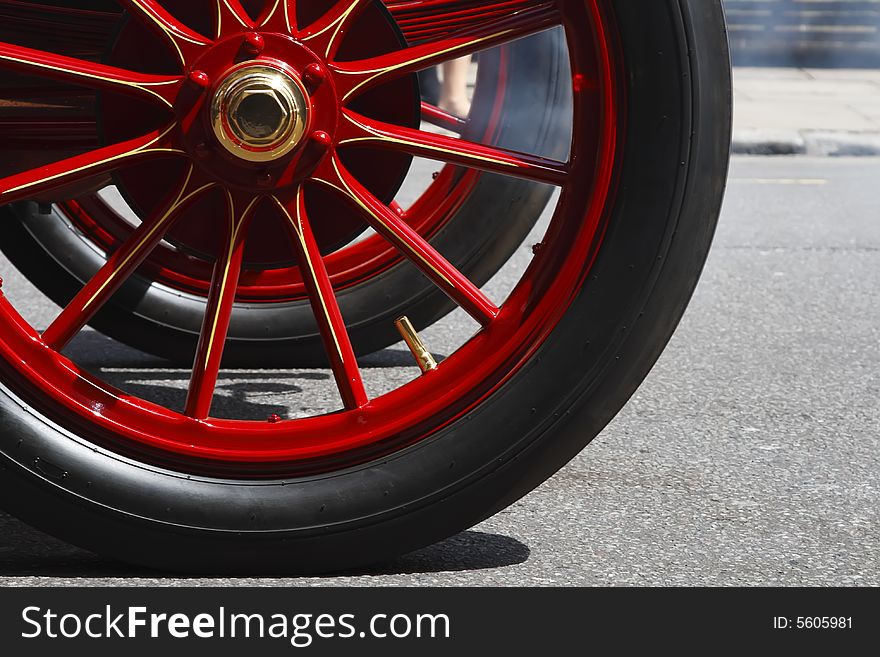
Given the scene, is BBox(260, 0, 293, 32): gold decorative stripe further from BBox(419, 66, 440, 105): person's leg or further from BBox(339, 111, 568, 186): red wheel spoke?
BBox(419, 66, 440, 105): person's leg

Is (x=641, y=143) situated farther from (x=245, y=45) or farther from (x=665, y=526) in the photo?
(x=665, y=526)

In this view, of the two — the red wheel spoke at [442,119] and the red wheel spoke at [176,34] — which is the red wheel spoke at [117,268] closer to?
the red wheel spoke at [176,34]

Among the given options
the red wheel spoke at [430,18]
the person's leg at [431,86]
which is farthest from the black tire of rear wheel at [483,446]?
the person's leg at [431,86]

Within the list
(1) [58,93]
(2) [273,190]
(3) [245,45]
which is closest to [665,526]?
(2) [273,190]

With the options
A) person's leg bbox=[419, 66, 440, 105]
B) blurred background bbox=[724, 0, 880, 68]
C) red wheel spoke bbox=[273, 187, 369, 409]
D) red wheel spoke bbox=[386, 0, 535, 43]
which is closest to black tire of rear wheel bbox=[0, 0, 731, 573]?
red wheel spoke bbox=[273, 187, 369, 409]

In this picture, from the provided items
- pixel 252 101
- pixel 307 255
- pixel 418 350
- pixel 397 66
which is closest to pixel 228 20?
pixel 252 101

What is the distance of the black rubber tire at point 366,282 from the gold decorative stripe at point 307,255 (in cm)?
105

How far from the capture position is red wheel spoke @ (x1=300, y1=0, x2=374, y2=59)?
6.03ft

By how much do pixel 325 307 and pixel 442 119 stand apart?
127 cm

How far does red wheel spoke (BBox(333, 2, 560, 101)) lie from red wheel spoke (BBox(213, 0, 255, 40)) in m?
0.13

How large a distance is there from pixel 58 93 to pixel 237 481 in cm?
69

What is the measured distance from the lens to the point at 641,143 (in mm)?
1736

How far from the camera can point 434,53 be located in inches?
73.2

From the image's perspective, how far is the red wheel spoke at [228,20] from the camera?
182cm
